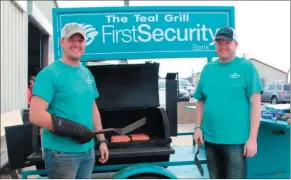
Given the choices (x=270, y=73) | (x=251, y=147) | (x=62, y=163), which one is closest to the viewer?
(x=62, y=163)

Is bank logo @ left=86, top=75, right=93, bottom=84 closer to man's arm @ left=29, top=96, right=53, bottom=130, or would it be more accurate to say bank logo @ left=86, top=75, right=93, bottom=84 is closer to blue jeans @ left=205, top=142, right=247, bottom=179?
man's arm @ left=29, top=96, right=53, bottom=130

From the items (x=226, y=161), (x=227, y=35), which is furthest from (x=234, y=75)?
(x=226, y=161)

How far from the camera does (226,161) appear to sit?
2.67m

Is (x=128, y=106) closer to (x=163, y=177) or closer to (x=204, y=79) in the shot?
(x=163, y=177)

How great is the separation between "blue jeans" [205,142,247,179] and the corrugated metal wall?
6.18 meters

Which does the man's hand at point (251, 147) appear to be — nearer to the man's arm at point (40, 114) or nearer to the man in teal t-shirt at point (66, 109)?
the man in teal t-shirt at point (66, 109)

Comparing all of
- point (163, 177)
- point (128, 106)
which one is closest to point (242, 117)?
point (163, 177)

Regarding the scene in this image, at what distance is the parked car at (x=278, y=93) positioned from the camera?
22911 mm

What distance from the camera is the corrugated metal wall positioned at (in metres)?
7.84

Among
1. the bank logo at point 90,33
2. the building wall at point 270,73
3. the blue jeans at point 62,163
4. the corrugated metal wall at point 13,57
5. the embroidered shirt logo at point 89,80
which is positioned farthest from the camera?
the building wall at point 270,73

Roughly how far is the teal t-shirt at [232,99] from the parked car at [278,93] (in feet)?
71.2

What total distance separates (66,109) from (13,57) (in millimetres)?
7432

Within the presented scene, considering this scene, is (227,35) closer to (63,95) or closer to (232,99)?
(232,99)

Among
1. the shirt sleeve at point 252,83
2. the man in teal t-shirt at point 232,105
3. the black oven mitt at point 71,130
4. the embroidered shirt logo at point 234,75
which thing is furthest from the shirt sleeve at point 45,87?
the shirt sleeve at point 252,83
